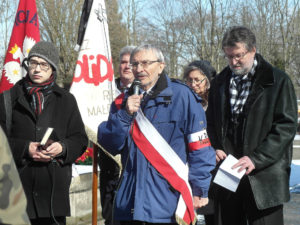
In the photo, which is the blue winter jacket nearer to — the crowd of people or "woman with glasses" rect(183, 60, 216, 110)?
the crowd of people

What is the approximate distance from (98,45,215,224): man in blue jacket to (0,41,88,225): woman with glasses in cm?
55

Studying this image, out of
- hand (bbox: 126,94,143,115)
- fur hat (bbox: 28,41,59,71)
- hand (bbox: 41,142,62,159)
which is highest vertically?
fur hat (bbox: 28,41,59,71)

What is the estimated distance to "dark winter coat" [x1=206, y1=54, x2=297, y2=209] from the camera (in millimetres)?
3631

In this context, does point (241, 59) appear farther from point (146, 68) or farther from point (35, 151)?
point (35, 151)

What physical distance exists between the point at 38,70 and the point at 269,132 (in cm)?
181

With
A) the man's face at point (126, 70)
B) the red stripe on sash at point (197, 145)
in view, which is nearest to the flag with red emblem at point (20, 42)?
the man's face at point (126, 70)

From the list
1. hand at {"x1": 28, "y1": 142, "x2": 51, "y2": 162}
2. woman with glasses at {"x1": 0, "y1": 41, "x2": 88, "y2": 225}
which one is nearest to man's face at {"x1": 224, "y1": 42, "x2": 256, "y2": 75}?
woman with glasses at {"x1": 0, "y1": 41, "x2": 88, "y2": 225}

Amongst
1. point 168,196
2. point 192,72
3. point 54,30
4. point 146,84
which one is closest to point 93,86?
point 192,72

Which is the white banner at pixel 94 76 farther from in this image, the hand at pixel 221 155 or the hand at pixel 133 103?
the hand at pixel 133 103

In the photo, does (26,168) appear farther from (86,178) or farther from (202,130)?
(86,178)

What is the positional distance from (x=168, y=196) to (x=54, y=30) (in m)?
30.5

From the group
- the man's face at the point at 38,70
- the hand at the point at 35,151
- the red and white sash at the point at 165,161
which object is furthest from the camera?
the man's face at the point at 38,70

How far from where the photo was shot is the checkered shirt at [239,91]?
381 centimetres

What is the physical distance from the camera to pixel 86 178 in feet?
20.1
